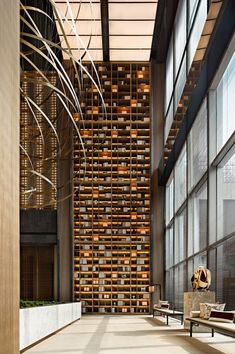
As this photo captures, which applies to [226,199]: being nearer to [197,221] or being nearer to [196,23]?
[197,221]

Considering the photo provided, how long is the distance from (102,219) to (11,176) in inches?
827

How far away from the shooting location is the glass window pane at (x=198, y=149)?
12.1 metres

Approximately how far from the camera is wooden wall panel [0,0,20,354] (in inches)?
33.3

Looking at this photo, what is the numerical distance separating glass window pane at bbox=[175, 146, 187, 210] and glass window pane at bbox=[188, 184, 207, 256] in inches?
58.2

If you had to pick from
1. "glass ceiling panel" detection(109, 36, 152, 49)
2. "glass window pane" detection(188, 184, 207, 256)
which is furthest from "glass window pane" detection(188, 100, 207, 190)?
"glass ceiling panel" detection(109, 36, 152, 49)

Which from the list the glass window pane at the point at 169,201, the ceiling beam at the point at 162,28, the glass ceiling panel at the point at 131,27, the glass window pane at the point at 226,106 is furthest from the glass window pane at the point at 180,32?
the glass window pane at the point at 226,106

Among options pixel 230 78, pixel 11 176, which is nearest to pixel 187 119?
pixel 230 78

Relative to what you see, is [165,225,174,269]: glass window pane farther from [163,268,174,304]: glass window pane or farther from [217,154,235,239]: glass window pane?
[217,154,235,239]: glass window pane

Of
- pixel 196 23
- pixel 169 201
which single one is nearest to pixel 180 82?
pixel 196 23

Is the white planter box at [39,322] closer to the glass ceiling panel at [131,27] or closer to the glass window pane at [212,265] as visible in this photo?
the glass window pane at [212,265]

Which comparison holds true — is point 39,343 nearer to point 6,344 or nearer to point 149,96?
point 6,344

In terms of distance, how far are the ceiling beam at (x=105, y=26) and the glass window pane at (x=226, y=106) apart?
6.75 m

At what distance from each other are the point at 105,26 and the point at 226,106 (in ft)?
30.1

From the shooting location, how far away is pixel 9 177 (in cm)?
88
